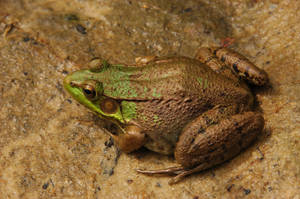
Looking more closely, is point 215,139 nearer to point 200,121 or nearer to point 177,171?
point 200,121

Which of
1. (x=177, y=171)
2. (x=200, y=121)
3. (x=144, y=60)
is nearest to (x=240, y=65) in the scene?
(x=200, y=121)

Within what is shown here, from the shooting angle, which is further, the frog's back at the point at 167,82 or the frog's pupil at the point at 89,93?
the frog's pupil at the point at 89,93

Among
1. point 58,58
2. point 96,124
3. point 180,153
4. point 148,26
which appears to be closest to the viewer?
point 180,153

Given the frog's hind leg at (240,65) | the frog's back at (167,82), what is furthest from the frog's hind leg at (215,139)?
the frog's hind leg at (240,65)

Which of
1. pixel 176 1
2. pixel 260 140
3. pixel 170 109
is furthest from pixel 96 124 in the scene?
pixel 176 1

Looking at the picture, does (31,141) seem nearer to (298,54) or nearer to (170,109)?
(170,109)

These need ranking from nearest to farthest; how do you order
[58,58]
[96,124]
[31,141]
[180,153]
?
[180,153], [31,141], [96,124], [58,58]

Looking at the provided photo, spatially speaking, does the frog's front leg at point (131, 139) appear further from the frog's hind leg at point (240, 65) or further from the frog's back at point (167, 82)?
the frog's hind leg at point (240, 65)
